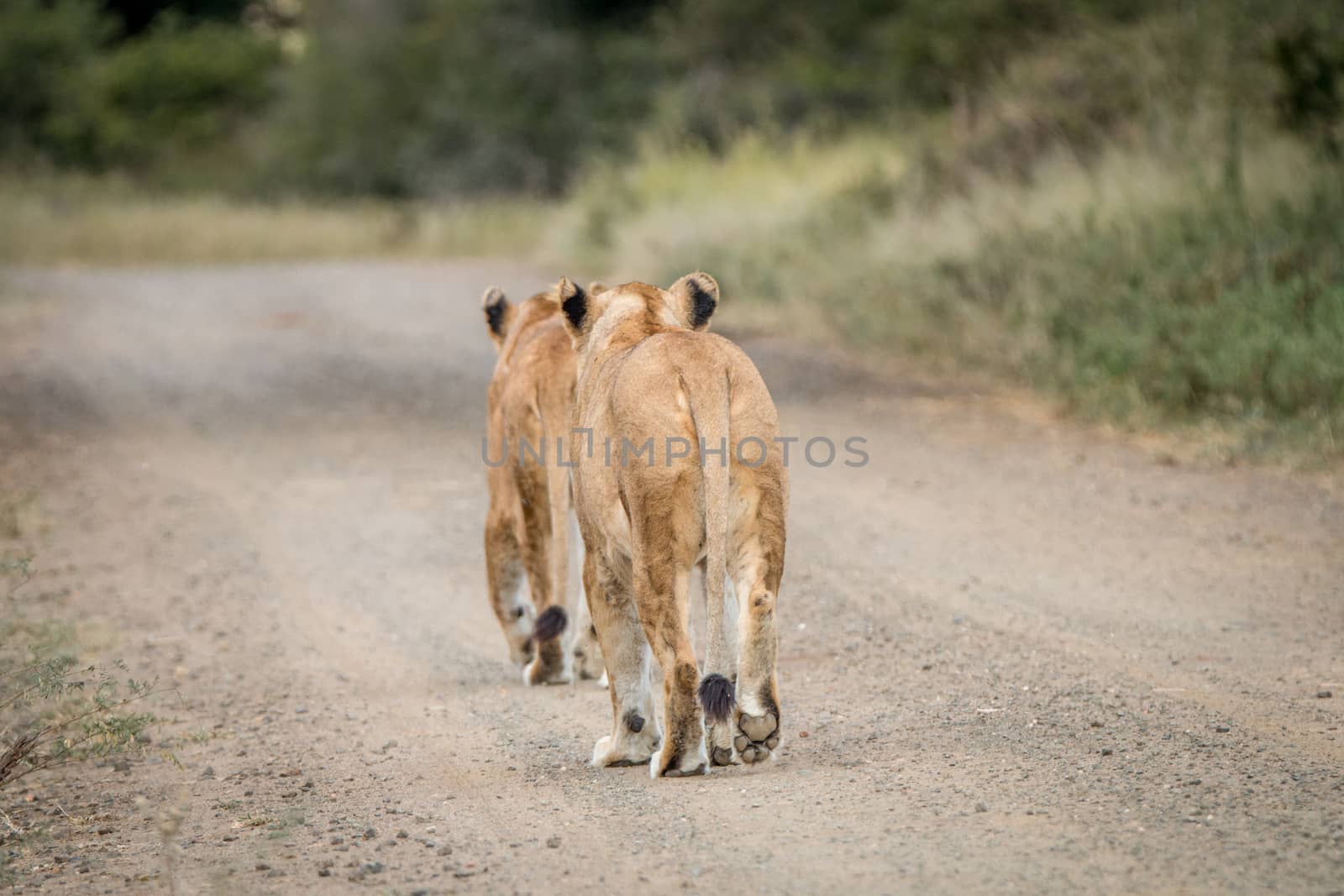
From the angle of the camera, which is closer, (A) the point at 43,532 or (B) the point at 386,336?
(A) the point at 43,532

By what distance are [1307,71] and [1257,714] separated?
9.29 meters

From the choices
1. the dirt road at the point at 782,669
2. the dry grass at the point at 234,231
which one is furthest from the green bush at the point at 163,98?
the dirt road at the point at 782,669

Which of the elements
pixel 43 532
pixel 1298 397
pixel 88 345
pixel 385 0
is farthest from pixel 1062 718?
pixel 385 0

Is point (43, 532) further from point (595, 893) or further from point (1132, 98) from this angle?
point (1132, 98)

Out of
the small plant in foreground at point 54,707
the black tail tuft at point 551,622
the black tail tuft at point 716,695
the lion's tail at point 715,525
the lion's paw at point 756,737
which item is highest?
the lion's tail at point 715,525

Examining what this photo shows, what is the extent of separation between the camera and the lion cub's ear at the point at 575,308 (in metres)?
5.30

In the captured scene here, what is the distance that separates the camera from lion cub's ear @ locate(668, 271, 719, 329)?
534 centimetres

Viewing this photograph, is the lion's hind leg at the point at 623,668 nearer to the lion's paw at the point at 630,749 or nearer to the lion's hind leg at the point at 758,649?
the lion's paw at the point at 630,749

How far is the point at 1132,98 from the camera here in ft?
53.5

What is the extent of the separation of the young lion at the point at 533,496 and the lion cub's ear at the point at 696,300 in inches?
29.4

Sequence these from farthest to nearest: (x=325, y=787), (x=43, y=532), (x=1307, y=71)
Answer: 1. (x=1307, y=71)
2. (x=43, y=532)
3. (x=325, y=787)

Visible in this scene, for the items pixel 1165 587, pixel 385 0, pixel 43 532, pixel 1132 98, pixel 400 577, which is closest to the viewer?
pixel 1165 587

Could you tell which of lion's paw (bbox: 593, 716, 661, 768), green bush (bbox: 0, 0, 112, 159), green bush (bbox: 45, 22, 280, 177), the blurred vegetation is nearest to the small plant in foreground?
lion's paw (bbox: 593, 716, 661, 768)

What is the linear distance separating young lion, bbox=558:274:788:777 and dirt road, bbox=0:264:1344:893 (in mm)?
194
